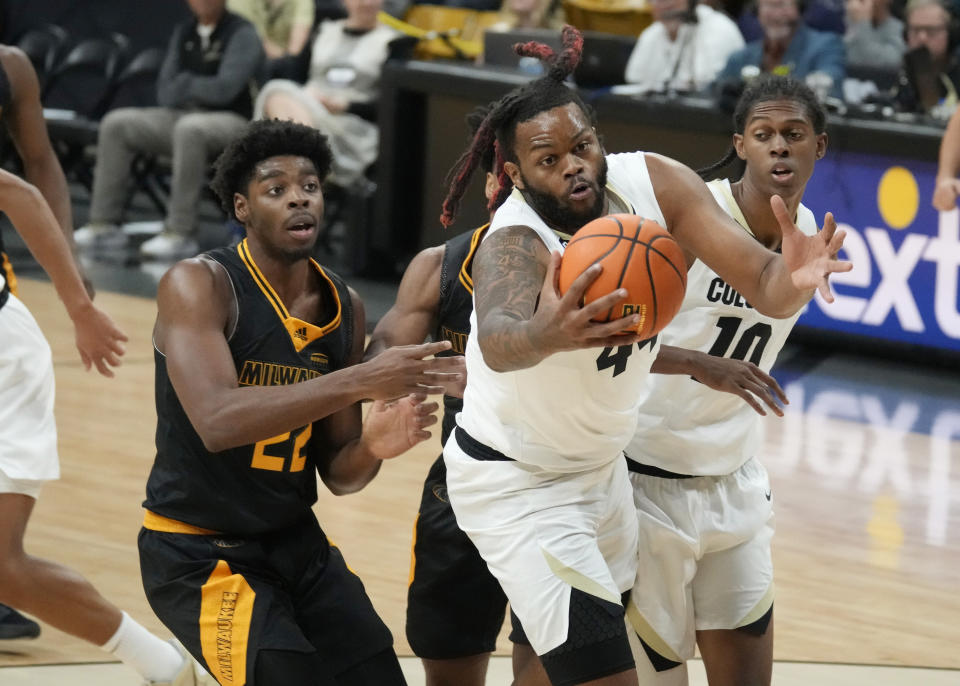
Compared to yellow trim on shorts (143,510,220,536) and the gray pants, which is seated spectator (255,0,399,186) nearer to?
the gray pants

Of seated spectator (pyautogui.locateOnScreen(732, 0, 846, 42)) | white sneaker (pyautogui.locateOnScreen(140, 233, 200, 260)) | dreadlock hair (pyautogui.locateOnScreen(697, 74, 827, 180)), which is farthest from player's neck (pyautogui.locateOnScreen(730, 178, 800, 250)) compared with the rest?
white sneaker (pyautogui.locateOnScreen(140, 233, 200, 260))

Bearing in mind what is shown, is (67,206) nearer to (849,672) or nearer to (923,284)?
(849,672)

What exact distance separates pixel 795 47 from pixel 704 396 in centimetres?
612

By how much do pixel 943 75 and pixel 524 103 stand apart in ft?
20.2

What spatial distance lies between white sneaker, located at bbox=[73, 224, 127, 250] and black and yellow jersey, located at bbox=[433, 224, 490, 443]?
24.6 ft

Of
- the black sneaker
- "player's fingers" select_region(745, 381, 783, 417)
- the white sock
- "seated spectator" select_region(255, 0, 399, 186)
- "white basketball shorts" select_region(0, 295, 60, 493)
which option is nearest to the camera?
"player's fingers" select_region(745, 381, 783, 417)

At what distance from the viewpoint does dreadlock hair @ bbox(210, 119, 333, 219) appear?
3.64 meters

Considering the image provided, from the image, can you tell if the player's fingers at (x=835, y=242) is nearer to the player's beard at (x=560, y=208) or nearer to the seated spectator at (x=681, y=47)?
the player's beard at (x=560, y=208)

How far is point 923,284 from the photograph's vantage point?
8266 millimetres

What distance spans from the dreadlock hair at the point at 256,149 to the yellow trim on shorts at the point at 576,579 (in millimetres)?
1215

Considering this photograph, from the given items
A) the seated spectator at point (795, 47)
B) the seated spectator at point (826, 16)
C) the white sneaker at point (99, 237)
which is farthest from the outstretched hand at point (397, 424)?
the white sneaker at point (99, 237)

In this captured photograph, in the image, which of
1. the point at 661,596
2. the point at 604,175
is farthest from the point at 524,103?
the point at 661,596

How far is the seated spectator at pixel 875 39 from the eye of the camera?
9.52 m

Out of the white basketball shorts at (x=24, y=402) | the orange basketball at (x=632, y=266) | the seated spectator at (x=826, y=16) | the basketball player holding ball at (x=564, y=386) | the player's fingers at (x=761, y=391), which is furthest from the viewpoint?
the seated spectator at (x=826, y=16)
